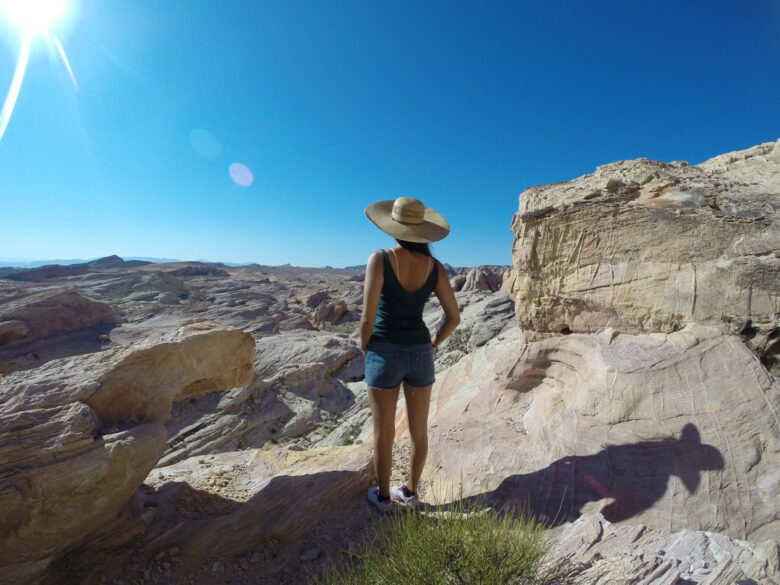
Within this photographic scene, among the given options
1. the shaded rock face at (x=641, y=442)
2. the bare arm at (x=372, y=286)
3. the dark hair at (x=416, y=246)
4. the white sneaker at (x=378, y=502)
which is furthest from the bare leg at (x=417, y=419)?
the dark hair at (x=416, y=246)

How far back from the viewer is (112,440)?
305cm

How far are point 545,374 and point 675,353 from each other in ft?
5.36

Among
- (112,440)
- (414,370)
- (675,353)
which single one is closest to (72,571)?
(112,440)

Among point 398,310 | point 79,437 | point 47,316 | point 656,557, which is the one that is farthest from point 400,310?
point 47,316

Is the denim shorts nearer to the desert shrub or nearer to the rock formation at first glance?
the desert shrub

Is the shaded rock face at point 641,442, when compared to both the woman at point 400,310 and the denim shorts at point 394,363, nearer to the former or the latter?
the woman at point 400,310

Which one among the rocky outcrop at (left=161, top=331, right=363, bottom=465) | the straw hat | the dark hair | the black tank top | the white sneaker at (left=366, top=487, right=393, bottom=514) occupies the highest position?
the straw hat

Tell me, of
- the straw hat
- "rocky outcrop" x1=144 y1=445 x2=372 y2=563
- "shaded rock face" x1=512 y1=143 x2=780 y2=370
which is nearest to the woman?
the straw hat

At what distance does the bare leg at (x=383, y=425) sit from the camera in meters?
3.13

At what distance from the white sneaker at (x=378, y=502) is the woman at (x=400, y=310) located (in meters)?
0.57

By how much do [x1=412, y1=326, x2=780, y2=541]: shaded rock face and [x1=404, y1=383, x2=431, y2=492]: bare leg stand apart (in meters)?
0.78

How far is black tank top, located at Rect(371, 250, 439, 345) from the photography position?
9.72ft

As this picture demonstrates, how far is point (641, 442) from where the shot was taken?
3.56 m

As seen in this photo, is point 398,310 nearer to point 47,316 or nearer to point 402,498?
point 402,498
